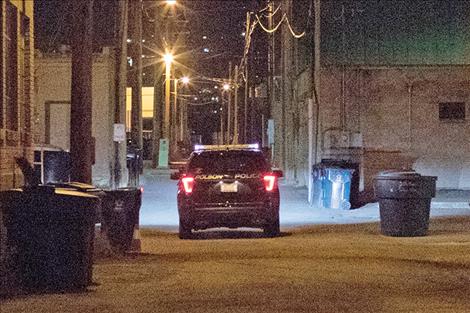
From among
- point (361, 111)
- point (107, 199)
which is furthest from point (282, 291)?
point (361, 111)

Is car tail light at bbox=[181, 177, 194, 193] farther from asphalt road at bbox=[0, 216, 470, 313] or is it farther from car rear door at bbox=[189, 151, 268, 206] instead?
asphalt road at bbox=[0, 216, 470, 313]

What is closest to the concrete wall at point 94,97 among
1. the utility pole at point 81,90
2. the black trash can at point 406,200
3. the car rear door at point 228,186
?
the car rear door at point 228,186

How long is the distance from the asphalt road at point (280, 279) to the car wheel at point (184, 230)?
28.4 inches

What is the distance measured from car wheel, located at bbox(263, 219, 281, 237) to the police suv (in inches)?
11.6

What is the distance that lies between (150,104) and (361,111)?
41.0 m

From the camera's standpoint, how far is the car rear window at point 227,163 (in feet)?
53.2

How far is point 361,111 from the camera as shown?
26.4m

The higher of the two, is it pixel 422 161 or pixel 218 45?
pixel 218 45

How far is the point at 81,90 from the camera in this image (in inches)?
564

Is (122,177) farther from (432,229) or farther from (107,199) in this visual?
(107,199)

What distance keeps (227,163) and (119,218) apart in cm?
313

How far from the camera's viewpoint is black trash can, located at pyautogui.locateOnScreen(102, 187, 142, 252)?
13.6 meters

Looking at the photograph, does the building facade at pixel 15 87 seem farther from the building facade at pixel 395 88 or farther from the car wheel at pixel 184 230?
the building facade at pixel 395 88

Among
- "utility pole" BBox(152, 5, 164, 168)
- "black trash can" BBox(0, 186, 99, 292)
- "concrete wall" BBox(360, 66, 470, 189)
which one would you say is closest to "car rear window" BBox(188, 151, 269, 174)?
"black trash can" BBox(0, 186, 99, 292)
